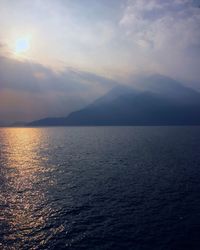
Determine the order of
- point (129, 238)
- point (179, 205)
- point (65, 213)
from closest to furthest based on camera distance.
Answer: point (129, 238)
point (65, 213)
point (179, 205)

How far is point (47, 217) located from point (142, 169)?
40.8 meters

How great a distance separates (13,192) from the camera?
49.5m

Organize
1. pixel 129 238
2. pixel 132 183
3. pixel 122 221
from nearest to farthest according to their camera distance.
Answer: pixel 129 238 → pixel 122 221 → pixel 132 183

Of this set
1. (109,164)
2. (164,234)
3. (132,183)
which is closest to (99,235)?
(164,234)

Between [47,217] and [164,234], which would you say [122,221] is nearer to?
[164,234]

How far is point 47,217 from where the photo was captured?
3641 cm

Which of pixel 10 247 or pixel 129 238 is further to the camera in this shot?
pixel 129 238

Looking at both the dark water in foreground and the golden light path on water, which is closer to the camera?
the dark water in foreground

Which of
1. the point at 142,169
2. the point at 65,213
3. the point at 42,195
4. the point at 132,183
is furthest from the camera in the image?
the point at 142,169

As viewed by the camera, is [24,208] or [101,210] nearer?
[101,210]

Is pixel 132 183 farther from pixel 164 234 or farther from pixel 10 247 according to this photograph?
pixel 10 247

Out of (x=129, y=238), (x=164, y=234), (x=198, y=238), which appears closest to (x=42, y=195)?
(x=129, y=238)

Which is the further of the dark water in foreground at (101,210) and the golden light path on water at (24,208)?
the golden light path on water at (24,208)

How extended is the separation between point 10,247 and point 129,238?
15174mm
